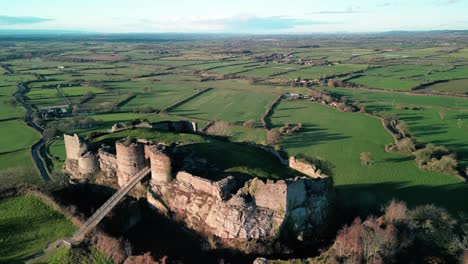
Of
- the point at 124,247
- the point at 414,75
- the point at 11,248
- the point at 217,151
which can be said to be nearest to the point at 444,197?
the point at 217,151

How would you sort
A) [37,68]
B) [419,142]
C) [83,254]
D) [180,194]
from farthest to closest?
[37,68] → [419,142] → [180,194] → [83,254]

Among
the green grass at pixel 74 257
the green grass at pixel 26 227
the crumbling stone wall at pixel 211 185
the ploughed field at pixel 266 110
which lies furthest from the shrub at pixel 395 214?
the green grass at pixel 26 227

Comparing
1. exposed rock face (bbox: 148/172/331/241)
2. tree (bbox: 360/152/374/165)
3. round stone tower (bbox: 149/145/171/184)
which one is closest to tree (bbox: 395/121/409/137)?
tree (bbox: 360/152/374/165)

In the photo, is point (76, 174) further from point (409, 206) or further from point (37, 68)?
point (37, 68)

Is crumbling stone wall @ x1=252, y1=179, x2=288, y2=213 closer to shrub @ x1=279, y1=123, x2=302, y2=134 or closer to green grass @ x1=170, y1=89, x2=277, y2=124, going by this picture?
shrub @ x1=279, y1=123, x2=302, y2=134

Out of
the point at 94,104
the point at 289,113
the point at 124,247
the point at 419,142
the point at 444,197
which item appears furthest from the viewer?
the point at 94,104

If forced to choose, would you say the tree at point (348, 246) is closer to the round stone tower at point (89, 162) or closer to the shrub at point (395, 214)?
the shrub at point (395, 214)
